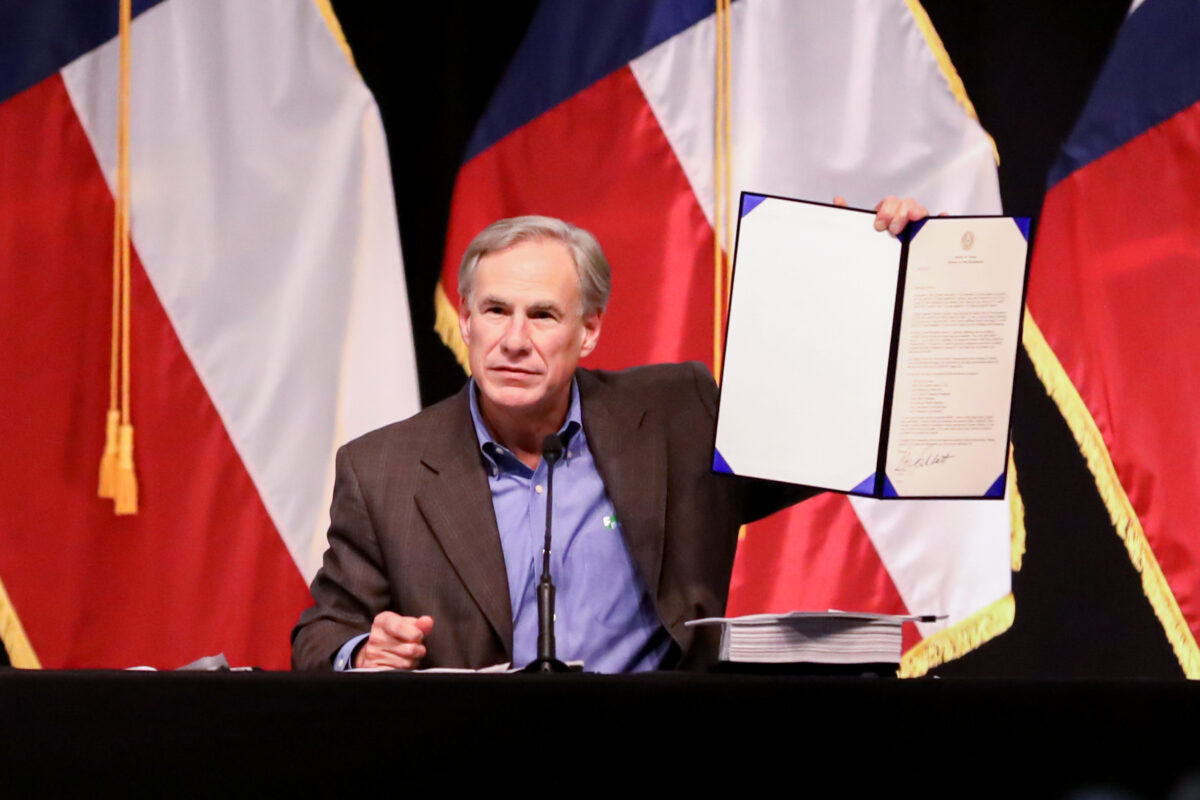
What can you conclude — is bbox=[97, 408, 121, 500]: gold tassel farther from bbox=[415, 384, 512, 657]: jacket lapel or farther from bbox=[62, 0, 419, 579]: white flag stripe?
bbox=[415, 384, 512, 657]: jacket lapel

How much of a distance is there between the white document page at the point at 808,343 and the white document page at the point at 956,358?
0.03 metres

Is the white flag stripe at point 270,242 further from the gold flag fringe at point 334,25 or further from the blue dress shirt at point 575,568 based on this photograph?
the blue dress shirt at point 575,568

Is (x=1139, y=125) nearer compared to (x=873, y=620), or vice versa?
(x=873, y=620)

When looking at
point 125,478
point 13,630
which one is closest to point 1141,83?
point 125,478

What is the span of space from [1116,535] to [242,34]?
7.70 ft

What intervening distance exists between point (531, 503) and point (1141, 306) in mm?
1706

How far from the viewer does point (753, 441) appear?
173 cm

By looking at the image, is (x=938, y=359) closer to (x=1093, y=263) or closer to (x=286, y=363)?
(x=1093, y=263)

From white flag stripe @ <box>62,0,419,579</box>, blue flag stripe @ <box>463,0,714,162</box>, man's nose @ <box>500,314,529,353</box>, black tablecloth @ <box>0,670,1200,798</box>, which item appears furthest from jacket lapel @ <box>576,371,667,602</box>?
blue flag stripe @ <box>463,0,714,162</box>

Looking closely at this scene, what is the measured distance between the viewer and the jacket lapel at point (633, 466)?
76.6 inches

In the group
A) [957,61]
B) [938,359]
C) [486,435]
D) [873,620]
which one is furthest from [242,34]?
[873,620]

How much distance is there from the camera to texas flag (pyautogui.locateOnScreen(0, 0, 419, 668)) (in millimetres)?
2785

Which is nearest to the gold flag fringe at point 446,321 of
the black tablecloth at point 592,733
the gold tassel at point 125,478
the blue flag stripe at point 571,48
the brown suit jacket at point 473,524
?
the blue flag stripe at point 571,48
